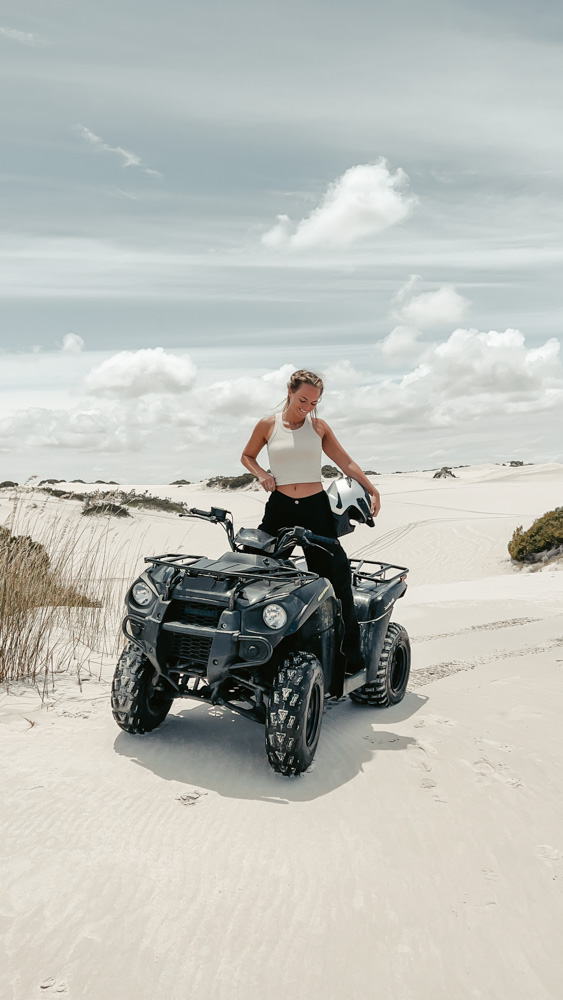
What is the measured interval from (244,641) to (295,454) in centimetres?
131

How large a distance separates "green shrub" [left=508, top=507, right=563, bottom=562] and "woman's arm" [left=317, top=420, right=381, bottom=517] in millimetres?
13410

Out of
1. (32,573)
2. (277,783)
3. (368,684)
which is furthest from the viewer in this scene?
(32,573)

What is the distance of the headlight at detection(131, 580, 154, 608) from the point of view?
392 centimetres

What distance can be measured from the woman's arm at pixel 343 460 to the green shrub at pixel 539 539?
13.4 m

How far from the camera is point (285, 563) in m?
4.26

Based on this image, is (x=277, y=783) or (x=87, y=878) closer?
(x=87, y=878)

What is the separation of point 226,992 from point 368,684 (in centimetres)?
296

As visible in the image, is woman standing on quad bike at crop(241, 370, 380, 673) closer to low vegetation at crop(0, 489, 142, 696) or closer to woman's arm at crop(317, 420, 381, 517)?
woman's arm at crop(317, 420, 381, 517)

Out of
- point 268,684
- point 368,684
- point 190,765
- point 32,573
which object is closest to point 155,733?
point 190,765

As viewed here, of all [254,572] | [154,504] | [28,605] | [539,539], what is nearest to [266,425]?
[254,572]

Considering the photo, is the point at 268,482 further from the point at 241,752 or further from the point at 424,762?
the point at 424,762

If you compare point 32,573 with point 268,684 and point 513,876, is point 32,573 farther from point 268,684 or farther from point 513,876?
point 513,876

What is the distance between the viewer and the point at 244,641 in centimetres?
358

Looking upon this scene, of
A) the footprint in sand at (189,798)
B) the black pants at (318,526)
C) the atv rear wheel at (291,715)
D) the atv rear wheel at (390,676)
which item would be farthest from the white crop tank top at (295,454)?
the footprint in sand at (189,798)
